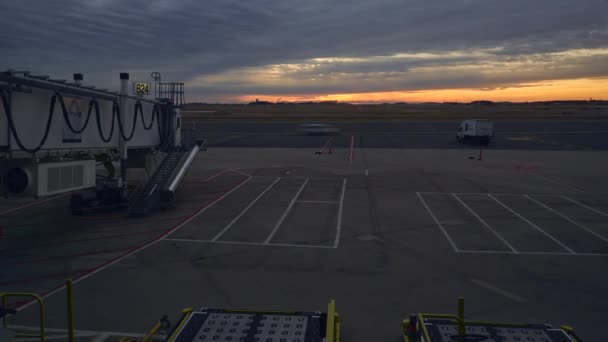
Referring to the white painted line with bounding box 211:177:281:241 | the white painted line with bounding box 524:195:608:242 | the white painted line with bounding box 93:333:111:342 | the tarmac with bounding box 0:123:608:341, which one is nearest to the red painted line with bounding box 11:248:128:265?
the tarmac with bounding box 0:123:608:341

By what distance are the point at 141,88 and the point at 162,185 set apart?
503 centimetres

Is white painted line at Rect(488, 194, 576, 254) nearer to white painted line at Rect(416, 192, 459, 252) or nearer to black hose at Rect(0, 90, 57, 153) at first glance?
white painted line at Rect(416, 192, 459, 252)

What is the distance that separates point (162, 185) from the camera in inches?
942

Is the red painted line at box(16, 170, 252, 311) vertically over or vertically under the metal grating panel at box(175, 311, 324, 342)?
under

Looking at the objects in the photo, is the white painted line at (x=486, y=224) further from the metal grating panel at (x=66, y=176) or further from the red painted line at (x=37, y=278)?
the metal grating panel at (x=66, y=176)

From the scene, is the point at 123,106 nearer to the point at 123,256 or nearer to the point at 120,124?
the point at 120,124

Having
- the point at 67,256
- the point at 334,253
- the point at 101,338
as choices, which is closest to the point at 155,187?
the point at 67,256

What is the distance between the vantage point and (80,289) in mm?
12844

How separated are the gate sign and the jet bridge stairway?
14.3 ft

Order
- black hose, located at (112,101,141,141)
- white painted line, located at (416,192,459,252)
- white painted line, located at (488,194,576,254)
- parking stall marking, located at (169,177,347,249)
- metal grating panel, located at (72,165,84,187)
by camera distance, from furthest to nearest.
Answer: black hose, located at (112,101,141,141) → parking stall marking, located at (169,177,347,249) → white painted line, located at (416,192,459,252) → white painted line, located at (488,194,576,254) → metal grating panel, located at (72,165,84,187)

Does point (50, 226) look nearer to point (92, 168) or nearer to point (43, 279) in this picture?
point (92, 168)

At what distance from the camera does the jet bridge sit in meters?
13.2

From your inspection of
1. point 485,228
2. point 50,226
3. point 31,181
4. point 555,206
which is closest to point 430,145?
point 555,206

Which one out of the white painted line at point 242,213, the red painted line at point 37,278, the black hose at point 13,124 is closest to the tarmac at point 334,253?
the red painted line at point 37,278
